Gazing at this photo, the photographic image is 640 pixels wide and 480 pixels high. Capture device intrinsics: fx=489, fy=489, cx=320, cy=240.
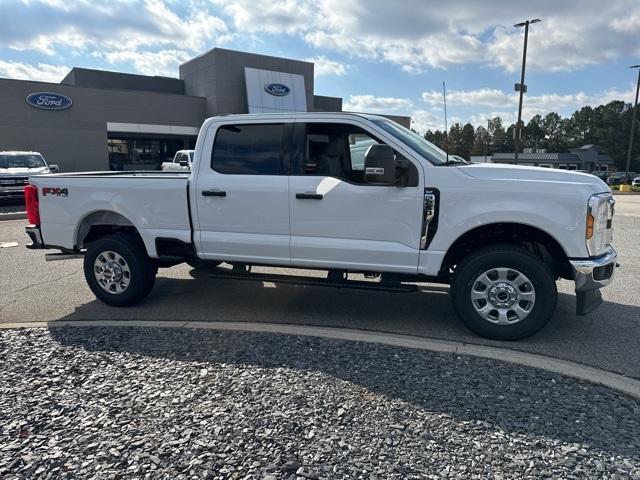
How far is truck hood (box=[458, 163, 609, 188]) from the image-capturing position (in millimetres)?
4277

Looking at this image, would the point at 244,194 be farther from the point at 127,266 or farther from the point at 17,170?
the point at 17,170

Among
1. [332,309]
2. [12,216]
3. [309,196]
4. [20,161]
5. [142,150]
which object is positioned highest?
[142,150]

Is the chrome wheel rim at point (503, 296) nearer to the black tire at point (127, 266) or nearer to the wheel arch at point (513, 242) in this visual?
the wheel arch at point (513, 242)

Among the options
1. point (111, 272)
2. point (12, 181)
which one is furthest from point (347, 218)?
point (12, 181)

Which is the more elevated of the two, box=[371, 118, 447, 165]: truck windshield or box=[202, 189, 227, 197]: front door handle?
box=[371, 118, 447, 165]: truck windshield

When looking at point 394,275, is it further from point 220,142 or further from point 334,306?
point 220,142

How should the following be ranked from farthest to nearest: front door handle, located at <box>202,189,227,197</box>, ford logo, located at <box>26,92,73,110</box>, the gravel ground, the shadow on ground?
ford logo, located at <box>26,92,73,110</box>, front door handle, located at <box>202,189,227,197</box>, the shadow on ground, the gravel ground

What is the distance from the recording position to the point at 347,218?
4734 mm

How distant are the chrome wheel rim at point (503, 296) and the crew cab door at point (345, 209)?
0.64 metres

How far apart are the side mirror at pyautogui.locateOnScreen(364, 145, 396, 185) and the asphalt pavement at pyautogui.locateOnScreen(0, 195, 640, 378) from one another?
1.55 m

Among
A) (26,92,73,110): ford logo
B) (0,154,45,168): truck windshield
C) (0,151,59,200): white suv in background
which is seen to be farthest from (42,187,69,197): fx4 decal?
(26,92,73,110): ford logo

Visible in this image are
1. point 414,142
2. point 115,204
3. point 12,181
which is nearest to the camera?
point 414,142

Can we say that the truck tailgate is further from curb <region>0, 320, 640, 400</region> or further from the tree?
the tree

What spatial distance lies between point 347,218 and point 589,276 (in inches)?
86.0
